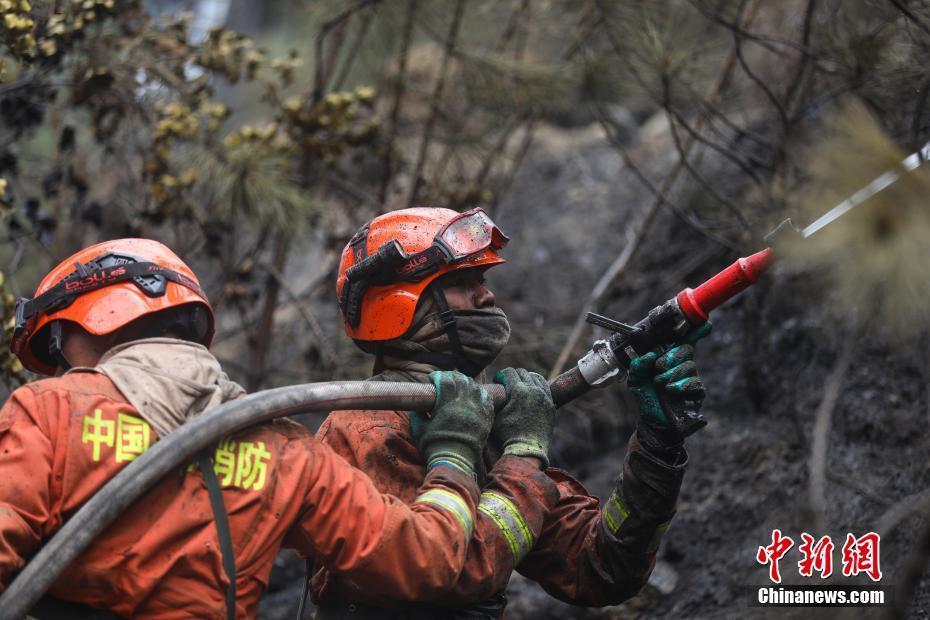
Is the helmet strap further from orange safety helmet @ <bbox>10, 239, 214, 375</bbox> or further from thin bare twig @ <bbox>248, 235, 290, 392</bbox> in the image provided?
thin bare twig @ <bbox>248, 235, 290, 392</bbox>

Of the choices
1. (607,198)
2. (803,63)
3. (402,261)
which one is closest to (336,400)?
(402,261)

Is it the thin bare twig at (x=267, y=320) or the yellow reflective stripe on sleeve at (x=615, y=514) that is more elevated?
the thin bare twig at (x=267, y=320)

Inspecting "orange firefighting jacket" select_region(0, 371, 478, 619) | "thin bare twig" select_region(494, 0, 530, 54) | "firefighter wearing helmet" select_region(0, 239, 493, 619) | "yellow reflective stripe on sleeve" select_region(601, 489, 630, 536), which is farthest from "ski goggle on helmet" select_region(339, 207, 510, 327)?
"thin bare twig" select_region(494, 0, 530, 54)

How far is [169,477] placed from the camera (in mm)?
2316

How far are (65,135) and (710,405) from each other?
135 inches

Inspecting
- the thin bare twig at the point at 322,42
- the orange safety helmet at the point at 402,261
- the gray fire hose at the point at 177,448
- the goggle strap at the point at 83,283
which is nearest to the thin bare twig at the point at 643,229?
the thin bare twig at the point at 322,42

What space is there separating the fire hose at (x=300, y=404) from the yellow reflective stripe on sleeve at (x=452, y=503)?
0.25m

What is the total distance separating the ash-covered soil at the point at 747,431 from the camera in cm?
390

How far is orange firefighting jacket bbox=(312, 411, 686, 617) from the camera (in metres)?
2.66

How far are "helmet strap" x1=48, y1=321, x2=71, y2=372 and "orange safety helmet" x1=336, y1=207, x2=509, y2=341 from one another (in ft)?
2.78

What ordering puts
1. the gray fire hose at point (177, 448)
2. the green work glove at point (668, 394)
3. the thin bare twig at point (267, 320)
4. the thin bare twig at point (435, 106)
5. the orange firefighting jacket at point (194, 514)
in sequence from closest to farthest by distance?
the gray fire hose at point (177, 448) < the orange firefighting jacket at point (194, 514) < the green work glove at point (668, 394) < the thin bare twig at point (267, 320) < the thin bare twig at point (435, 106)

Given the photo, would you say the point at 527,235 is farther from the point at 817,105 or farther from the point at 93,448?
the point at 93,448

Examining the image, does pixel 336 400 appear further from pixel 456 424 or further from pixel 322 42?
pixel 322 42

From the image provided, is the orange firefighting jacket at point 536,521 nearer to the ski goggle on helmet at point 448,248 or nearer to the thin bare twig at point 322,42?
the ski goggle on helmet at point 448,248
